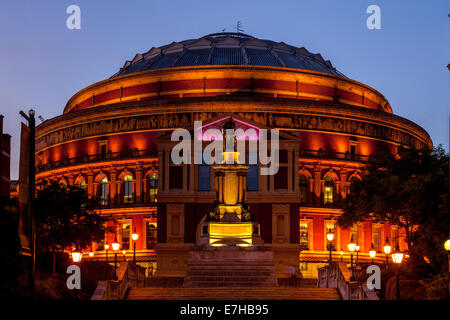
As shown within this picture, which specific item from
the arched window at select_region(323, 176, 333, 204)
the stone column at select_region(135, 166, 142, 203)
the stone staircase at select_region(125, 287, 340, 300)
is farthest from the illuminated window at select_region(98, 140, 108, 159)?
the stone staircase at select_region(125, 287, 340, 300)

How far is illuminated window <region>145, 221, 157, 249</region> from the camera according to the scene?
261 ft

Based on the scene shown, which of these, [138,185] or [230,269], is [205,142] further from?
[230,269]

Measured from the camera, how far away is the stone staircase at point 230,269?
154 ft

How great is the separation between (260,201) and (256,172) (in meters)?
2.36

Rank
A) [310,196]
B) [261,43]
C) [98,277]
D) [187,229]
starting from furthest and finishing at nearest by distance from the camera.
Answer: [261,43] → [310,196] → [187,229] → [98,277]

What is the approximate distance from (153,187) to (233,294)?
139 ft

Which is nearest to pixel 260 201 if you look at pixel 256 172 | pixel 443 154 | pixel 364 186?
pixel 256 172

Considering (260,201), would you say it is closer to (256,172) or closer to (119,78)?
(256,172)

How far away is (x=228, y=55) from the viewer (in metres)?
95.0

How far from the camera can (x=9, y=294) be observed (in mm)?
37344

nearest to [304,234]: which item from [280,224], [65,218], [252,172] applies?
[280,224]

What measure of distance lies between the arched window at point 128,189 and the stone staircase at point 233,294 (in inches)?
1620

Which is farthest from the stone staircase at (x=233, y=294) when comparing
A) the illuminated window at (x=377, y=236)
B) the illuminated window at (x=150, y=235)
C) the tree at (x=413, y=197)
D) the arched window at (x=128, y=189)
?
the arched window at (x=128, y=189)

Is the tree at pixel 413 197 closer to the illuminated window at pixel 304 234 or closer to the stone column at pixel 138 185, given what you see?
the illuminated window at pixel 304 234
